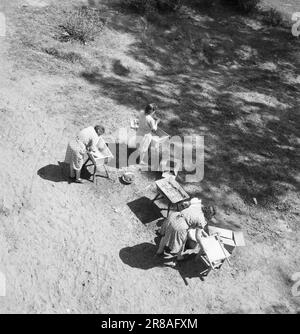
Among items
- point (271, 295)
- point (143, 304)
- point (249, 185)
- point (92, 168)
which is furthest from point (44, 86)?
point (271, 295)

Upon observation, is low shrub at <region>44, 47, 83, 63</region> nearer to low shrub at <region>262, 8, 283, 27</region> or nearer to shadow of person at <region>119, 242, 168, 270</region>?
shadow of person at <region>119, 242, 168, 270</region>

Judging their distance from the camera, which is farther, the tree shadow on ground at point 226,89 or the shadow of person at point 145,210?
the tree shadow on ground at point 226,89

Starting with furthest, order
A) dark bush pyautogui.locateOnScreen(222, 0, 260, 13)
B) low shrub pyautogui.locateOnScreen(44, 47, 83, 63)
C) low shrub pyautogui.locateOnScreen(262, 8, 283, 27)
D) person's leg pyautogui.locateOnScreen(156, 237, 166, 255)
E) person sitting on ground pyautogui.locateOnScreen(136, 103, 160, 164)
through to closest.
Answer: dark bush pyautogui.locateOnScreen(222, 0, 260, 13)
low shrub pyautogui.locateOnScreen(262, 8, 283, 27)
low shrub pyautogui.locateOnScreen(44, 47, 83, 63)
person sitting on ground pyautogui.locateOnScreen(136, 103, 160, 164)
person's leg pyautogui.locateOnScreen(156, 237, 166, 255)

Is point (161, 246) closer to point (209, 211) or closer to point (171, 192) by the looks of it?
point (209, 211)

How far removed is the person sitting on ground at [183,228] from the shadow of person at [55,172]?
3007 millimetres

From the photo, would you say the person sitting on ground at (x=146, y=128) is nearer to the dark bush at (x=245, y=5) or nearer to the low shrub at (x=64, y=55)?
the low shrub at (x=64, y=55)

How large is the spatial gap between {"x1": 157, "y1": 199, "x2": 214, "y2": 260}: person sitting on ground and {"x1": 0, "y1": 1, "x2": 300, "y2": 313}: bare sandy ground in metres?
0.58

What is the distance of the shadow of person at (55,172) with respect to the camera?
9688 mm

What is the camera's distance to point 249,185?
10.7m

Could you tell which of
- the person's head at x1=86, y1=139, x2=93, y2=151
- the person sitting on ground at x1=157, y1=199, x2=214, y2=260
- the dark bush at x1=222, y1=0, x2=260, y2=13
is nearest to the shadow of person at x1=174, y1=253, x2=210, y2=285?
the person sitting on ground at x1=157, y1=199, x2=214, y2=260

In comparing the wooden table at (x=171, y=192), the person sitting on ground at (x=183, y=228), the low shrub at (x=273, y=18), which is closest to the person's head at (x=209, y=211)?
the person sitting on ground at (x=183, y=228)

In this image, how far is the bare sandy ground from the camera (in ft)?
25.3

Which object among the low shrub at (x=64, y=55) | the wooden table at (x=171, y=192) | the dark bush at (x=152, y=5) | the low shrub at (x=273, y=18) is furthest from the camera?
the low shrub at (x=273, y=18)
